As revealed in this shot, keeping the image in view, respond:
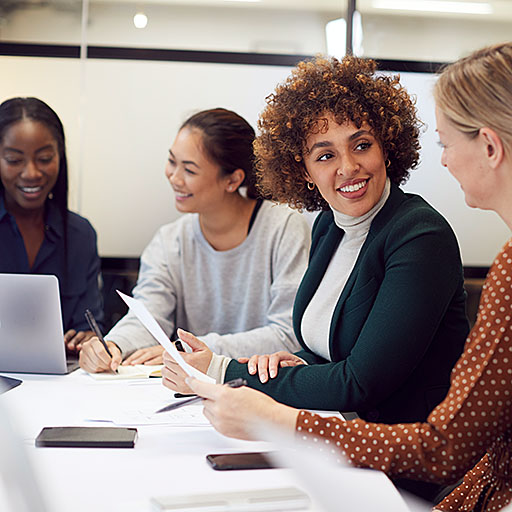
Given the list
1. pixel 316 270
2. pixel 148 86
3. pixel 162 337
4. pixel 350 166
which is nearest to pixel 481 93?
pixel 350 166

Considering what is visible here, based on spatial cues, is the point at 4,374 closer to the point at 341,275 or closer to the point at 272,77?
the point at 341,275

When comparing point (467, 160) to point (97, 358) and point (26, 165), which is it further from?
point (26, 165)

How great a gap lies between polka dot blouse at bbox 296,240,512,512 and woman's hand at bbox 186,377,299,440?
29 millimetres

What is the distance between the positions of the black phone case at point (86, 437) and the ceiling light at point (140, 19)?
7.29ft

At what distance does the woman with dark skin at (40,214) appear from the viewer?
2.63 meters

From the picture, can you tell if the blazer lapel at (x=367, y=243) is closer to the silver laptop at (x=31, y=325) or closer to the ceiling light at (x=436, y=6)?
the silver laptop at (x=31, y=325)

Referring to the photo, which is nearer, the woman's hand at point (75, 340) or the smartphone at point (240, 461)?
the smartphone at point (240, 461)

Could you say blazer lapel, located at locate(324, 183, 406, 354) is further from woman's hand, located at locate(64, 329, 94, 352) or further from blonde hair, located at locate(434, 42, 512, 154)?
woman's hand, located at locate(64, 329, 94, 352)

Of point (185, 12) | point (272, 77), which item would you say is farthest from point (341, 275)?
point (185, 12)

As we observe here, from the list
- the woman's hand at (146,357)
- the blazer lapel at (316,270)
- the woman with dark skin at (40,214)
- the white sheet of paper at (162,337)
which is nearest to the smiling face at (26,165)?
the woman with dark skin at (40,214)

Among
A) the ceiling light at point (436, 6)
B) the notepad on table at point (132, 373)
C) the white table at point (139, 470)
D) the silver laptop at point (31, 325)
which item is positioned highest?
the ceiling light at point (436, 6)

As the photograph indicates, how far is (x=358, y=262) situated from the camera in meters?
1.69

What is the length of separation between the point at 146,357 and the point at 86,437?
2.38 feet

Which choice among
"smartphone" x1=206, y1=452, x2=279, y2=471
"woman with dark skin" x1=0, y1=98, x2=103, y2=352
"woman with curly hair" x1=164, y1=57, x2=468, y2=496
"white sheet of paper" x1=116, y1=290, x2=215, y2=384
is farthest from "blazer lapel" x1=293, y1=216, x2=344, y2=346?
"woman with dark skin" x1=0, y1=98, x2=103, y2=352
